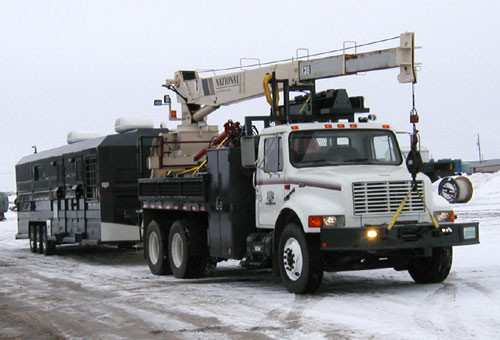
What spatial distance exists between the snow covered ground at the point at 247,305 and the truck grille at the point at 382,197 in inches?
47.6

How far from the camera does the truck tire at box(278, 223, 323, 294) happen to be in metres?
12.0

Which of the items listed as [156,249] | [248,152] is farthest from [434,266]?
[156,249]

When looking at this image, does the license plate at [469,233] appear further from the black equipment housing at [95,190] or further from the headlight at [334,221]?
the black equipment housing at [95,190]

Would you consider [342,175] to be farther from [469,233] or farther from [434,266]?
[434,266]

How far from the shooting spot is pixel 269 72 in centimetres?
1773

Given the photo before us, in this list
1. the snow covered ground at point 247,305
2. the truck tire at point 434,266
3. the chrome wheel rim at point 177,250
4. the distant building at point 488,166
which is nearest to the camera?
the snow covered ground at point 247,305

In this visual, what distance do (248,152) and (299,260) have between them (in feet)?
6.71

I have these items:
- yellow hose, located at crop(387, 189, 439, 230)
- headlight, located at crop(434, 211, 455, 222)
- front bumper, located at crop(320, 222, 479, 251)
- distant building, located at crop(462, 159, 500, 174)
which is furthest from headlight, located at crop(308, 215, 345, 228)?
distant building, located at crop(462, 159, 500, 174)

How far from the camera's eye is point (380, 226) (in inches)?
465

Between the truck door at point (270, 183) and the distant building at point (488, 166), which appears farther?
the distant building at point (488, 166)

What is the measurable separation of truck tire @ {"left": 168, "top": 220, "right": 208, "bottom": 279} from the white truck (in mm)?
19

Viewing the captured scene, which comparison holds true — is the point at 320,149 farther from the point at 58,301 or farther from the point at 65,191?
the point at 65,191

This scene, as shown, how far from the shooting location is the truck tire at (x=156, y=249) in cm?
1644

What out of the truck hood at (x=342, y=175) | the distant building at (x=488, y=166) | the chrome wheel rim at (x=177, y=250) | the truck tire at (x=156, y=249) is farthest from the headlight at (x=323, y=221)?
the distant building at (x=488, y=166)
